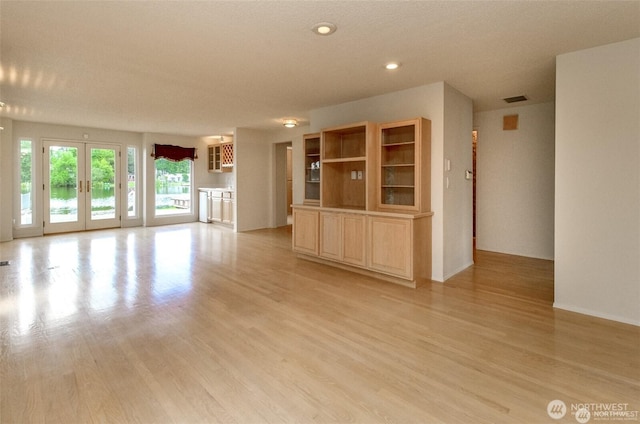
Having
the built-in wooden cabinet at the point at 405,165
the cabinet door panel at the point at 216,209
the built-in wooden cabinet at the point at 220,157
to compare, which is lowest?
the cabinet door panel at the point at 216,209

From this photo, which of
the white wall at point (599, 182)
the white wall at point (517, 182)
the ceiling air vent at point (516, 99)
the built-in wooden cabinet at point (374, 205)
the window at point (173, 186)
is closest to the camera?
the white wall at point (599, 182)

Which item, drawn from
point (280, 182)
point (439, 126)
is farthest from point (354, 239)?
point (280, 182)

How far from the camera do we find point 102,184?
8391mm

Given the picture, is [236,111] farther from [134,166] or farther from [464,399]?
[464,399]

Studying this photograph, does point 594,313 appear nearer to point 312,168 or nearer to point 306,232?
point 306,232

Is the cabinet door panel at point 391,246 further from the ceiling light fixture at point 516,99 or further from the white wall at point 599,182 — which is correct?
the ceiling light fixture at point 516,99

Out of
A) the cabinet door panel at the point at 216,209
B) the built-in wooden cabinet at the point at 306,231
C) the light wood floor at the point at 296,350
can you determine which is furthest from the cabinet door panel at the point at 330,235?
the cabinet door panel at the point at 216,209

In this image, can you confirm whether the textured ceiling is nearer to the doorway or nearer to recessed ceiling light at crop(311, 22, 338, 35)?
recessed ceiling light at crop(311, 22, 338, 35)

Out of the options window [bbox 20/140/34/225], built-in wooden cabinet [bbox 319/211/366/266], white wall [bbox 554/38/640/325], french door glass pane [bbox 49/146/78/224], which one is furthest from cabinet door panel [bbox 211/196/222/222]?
white wall [bbox 554/38/640/325]

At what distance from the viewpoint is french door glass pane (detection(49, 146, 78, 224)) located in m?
7.64

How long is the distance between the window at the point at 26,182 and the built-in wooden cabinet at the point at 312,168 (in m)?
6.24

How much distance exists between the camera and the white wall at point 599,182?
2953mm

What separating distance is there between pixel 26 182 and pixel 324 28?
794 centimetres

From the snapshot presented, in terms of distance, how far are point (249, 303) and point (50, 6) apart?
287 centimetres
